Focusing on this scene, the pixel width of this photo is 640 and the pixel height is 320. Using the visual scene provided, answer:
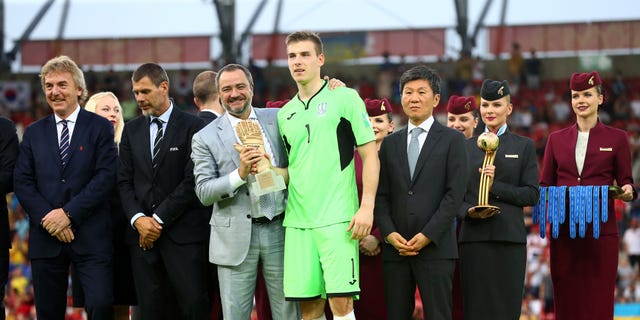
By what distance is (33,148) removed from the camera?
6715 mm

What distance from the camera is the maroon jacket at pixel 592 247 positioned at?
7402 millimetres

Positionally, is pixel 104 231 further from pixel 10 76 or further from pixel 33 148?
pixel 10 76

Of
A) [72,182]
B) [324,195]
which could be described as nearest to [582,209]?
[324,195]

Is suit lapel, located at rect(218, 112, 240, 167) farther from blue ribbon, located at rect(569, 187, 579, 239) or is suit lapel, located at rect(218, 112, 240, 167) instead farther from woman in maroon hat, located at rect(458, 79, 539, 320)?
blue ribbon, located at rect(569, 187, 579, 239)

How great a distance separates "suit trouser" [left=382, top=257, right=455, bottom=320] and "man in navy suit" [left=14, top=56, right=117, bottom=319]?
6.49 ft

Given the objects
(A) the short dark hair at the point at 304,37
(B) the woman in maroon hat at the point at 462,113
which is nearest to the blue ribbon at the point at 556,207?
(B) the woman in maroon hat at the point at 462,113

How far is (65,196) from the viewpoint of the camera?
21.7ft

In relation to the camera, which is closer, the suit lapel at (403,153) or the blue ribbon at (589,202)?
the suit lapel at (403,153)

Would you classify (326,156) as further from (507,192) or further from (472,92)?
(472,92)

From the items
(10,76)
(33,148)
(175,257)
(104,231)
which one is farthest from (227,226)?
(10,76)

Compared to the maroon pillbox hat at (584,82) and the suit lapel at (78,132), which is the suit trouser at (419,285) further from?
the suit lapel at (78,132)

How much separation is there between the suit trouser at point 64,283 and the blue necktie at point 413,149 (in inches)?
88.1

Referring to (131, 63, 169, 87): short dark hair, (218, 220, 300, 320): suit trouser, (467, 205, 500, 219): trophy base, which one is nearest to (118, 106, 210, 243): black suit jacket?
(131, 63, 169, 87): short dark hair

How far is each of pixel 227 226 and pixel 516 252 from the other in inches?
84.6
